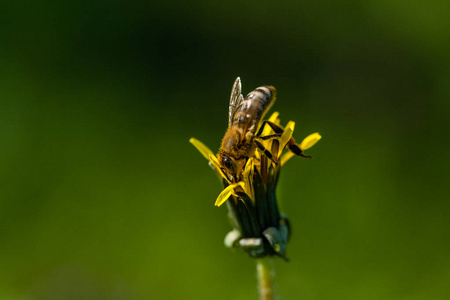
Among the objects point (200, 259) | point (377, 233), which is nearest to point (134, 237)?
point (200, 259)

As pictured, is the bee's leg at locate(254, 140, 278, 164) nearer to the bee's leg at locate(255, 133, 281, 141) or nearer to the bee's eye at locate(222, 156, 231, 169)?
the bee's leg at locate(255, 133, 281, 141)

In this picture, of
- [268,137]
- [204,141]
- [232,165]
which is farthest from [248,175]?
[204,141]

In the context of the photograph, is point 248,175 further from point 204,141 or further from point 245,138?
point 204,141

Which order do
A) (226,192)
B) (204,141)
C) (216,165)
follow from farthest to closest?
(204,141) < (216,165) < (226,192)

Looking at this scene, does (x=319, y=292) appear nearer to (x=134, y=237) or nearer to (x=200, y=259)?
(x=200, y=259)

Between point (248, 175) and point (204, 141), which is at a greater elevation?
point (204, 141)

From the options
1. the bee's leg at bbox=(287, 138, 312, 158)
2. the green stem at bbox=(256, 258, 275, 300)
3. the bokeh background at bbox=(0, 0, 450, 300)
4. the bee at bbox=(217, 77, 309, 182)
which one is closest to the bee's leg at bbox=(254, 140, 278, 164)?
the bee at bbox=(217, 77, 309, 182)

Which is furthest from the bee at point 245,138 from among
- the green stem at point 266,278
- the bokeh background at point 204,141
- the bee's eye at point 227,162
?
the bokeh background at point 204,141

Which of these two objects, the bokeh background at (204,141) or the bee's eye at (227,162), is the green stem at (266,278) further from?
the bokeh background at (204,141)
